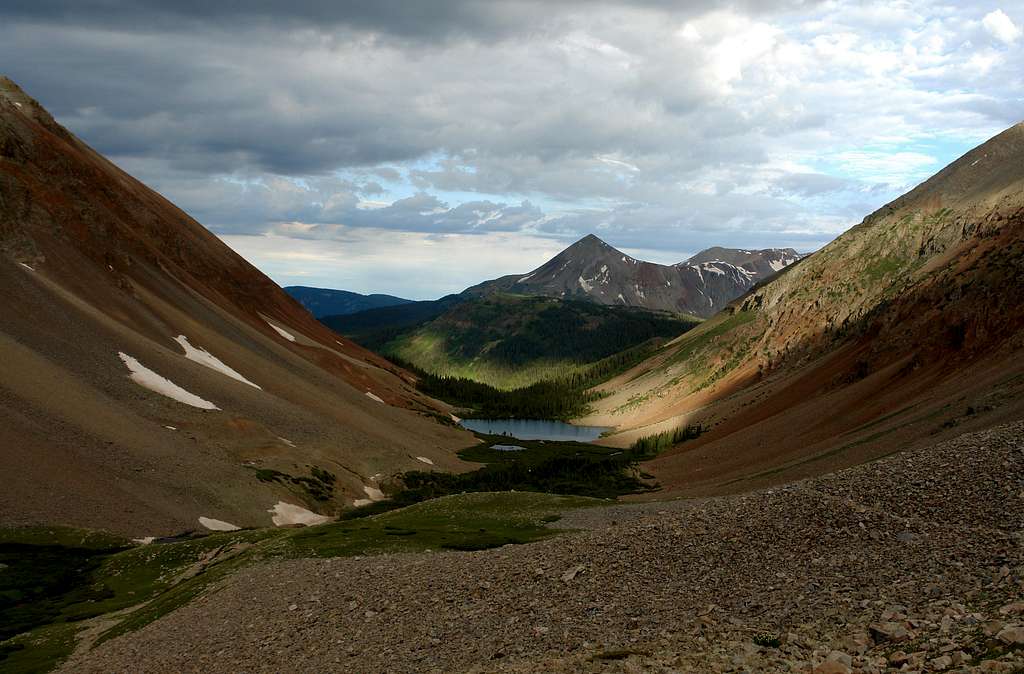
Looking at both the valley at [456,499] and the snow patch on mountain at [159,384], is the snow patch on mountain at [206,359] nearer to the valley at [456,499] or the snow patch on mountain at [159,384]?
the valley at [456,499]

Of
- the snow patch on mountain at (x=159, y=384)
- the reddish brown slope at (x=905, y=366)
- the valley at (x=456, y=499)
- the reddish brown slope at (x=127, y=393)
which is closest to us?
the valley at (x=456, y=499)

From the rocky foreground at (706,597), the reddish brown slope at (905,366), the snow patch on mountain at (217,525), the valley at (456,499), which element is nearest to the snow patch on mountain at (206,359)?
the valley at (456,499)

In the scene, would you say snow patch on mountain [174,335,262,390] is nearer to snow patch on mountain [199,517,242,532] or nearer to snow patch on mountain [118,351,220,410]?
snow patch on mountain [118,351,220,410]

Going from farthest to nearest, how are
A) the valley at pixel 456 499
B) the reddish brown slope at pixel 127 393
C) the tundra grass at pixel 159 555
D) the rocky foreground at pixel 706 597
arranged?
the reddish brown slope at pixel 127 393 < the tundra grass at pixel 159 555 < the valley at pixel 456 499 < the rocky foreground at pixel 706 597

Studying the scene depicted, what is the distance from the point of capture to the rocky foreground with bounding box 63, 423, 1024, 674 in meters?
22.6

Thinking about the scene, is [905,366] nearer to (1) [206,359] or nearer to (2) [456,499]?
(2) [456,499]

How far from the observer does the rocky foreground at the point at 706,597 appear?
22641 millimetres

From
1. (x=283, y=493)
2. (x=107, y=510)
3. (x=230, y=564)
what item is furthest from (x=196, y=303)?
(x=230, y=564)

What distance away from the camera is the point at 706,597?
2856cm

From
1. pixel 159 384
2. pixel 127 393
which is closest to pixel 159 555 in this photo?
pixel 127 393

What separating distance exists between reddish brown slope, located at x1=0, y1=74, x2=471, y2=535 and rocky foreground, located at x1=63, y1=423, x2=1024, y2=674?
42.5m

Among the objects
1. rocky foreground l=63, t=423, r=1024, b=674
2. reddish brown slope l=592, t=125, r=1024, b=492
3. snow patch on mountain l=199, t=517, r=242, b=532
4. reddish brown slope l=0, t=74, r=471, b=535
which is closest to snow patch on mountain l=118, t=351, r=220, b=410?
reddish brown slope l=0, t=74, r=471, b=535

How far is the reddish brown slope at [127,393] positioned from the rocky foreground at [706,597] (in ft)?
139

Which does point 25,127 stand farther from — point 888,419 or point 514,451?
point 888,419
